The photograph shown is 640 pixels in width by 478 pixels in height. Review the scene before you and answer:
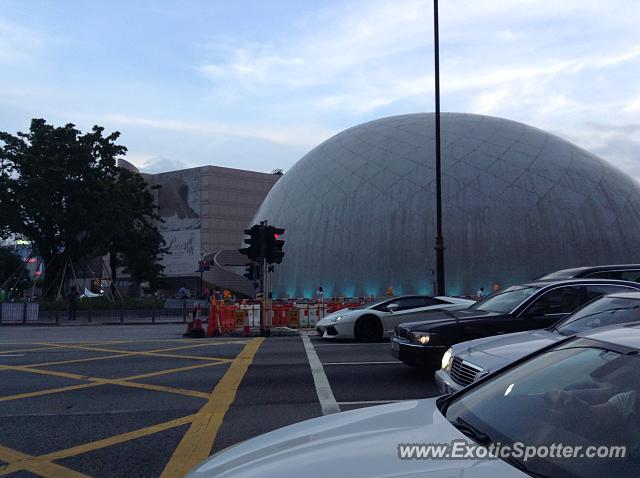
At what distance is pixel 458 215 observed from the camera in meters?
34.0

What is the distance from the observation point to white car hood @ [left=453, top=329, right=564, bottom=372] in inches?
222

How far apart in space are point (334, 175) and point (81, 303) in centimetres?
1654

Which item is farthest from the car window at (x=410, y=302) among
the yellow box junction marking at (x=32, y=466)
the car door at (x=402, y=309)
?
the yellow box junction marking at (x=32, y=466)

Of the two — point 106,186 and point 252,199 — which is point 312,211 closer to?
point 106,186

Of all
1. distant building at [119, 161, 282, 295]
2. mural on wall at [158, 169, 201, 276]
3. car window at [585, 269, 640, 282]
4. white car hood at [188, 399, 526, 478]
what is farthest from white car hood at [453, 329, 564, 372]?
mural on wall at [158, 169, 201, 276]

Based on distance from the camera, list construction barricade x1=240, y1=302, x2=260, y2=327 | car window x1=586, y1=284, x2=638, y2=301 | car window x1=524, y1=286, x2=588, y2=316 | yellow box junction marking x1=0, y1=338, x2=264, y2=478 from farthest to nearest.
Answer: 1. construction barricade x1=240, y1=302, x2=260, y2=327
2. car window x1=586, y1=284, x2=638, y2=301
3. car window x1=524, y1=286, x2=588, y2=316
4. yellow box junction marking x1=0, y1=338, x2=264, y2=478

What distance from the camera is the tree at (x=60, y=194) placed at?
3559cm

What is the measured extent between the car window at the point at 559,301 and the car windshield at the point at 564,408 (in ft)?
19.1

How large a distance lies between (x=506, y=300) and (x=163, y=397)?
5.24 metres

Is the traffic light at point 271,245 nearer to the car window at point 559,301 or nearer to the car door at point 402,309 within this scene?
the car door at point 402,309

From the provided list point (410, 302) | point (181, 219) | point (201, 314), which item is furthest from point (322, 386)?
point (181, 219)

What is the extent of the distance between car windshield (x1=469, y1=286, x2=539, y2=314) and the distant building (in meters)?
73.1

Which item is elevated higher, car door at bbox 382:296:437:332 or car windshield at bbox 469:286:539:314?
car windshield at bbox 469:286:539:314

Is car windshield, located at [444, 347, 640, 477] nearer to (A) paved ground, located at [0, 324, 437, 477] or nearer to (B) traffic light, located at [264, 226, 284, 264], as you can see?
(A) paved ground, located at [0, 324, 437, 477]
